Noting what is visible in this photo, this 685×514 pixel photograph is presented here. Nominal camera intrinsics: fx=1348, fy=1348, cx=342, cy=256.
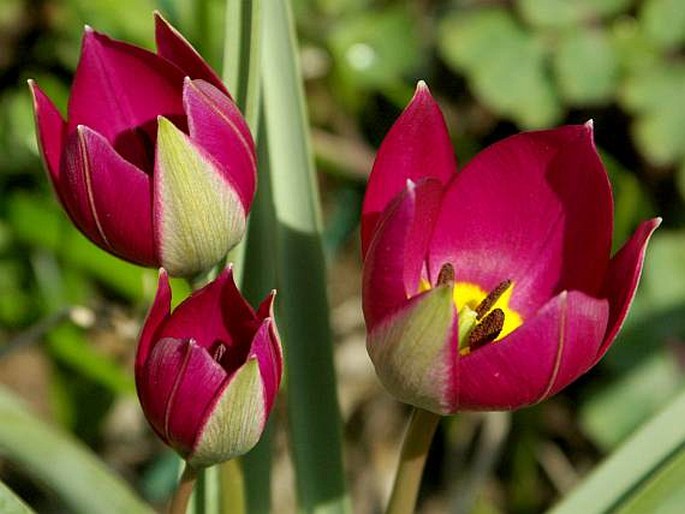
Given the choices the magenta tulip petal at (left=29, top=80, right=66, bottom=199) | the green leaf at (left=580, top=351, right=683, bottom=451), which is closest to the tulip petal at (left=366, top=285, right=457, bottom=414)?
the magenta tulip petal at (left=29, top=80, right=66, bottom=199)

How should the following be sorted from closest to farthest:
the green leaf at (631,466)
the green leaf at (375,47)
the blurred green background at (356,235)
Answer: the green leaf at (631,466) → the blurred green background at (356,235) → the green leaf at (375,47)

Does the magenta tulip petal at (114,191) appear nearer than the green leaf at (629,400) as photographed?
Yes

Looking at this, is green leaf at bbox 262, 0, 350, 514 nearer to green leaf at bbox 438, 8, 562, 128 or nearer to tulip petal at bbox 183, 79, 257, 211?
tulip petal at bbox 183, 79, 257, 211

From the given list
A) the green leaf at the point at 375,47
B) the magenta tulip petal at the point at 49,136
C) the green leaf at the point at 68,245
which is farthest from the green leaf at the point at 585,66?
the magenta tulip petal at the point at 49,136

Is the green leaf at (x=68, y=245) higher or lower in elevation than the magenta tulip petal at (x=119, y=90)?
lower

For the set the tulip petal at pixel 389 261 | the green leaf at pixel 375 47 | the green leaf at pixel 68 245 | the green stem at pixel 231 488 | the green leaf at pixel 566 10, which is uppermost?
the tulip petal at pixel 389 261

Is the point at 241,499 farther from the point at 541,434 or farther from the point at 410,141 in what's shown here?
the point at 541,434

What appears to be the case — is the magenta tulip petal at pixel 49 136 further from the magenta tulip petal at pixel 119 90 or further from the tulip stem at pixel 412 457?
the tulip stem at pixel 412 457

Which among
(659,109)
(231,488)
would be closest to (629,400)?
(659,109)
